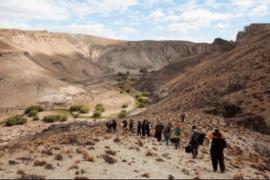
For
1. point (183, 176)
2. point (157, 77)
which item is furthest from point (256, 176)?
point (157, 77)

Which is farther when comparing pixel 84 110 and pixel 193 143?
pixel 84 110

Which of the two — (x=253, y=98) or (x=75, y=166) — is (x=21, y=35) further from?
(x=75, y=166)

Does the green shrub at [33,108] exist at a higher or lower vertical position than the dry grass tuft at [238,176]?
lower

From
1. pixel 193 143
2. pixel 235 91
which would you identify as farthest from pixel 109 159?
pixel 235 91

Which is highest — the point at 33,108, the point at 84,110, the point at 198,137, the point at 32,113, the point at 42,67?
the point at 42,67

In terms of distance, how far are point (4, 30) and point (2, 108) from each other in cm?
7424

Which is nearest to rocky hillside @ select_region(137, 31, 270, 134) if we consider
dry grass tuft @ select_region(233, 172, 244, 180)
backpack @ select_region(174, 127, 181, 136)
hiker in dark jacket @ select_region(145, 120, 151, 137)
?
hiker in dark jacket @ select_region(145, 120, 151, 137)

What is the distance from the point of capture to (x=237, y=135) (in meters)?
29.6

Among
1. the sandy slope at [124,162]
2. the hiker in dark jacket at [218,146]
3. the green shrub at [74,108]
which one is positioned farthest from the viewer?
the green shrub at [74,108]

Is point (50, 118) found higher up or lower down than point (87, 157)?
lower down

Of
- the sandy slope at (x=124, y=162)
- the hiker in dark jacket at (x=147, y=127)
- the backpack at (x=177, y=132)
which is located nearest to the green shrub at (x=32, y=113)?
the hiker in dark jacket at (x=147, y=127)

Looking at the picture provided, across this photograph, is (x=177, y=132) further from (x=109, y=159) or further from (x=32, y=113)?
(x=32, y=113)

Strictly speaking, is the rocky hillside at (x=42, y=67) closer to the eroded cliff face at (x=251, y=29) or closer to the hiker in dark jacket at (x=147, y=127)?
the eroded cliff face at (x=251, y=29)

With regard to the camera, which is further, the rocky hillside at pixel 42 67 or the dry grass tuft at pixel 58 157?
the rocky hillside at pixel 42 67
